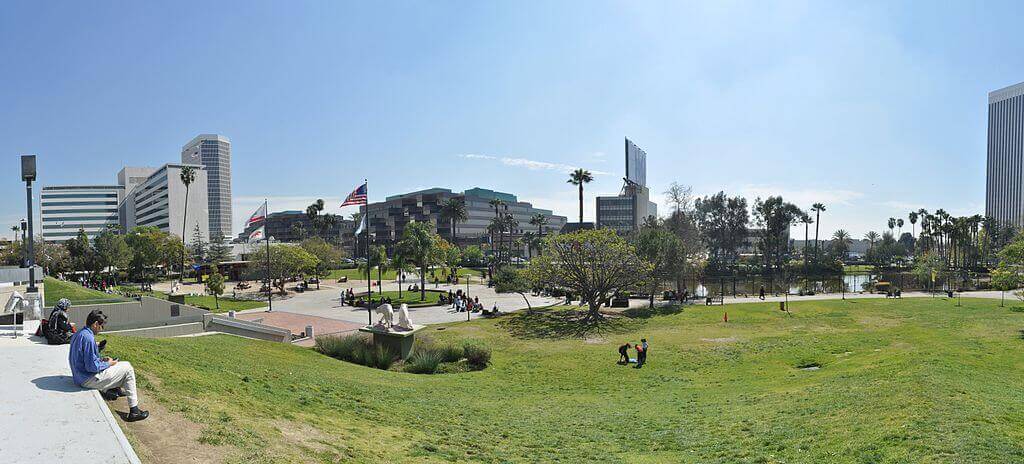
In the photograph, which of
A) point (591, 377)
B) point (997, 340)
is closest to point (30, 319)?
point (591, 377)

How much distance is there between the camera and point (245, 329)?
24609 mm

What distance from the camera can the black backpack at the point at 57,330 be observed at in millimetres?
11320

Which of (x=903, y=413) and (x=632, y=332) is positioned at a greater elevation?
(x=903, y=413)

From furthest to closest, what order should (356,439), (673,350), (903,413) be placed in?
1. (673,350)
2. (903,413)
3. (356,439)

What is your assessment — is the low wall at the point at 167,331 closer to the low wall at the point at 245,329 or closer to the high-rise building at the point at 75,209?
the low wall at the point at 245,329

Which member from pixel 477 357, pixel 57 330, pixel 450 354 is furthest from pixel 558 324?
pixel 57 330

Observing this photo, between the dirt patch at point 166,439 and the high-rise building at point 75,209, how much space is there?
6573 inches

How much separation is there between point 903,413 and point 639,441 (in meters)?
5.62

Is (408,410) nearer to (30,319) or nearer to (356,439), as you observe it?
(356,439)

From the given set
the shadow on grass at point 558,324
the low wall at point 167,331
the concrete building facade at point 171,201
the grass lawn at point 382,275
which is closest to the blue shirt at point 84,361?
the low wall at point 167,331

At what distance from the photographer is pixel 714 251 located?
11256 centimetres

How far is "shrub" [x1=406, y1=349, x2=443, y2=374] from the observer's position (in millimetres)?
20234

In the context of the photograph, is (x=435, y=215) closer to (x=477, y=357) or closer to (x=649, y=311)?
(x=649, y=311)

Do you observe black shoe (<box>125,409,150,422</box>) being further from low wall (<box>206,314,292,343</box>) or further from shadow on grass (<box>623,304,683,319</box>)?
shadow on grass (<box>623,304,683,319</box>)
